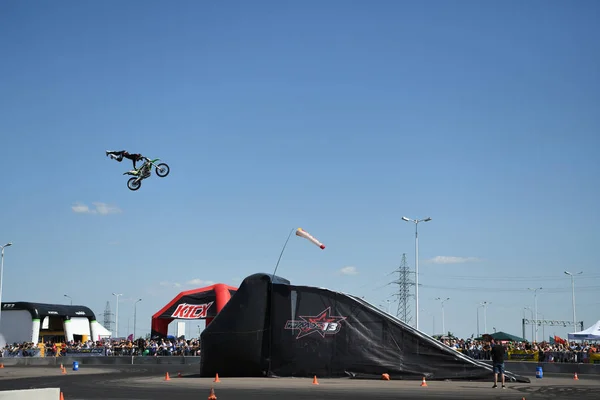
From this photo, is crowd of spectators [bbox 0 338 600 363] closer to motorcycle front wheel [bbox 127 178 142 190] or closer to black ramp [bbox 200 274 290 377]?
black ramp [bbox 200 274 290 377]

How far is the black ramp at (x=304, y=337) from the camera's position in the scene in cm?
3006

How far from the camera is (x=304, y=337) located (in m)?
30.9

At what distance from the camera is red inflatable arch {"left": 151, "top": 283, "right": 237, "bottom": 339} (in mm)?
50562

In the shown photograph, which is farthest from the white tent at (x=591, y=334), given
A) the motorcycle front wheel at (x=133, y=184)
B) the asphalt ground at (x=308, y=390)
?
the motorcycle front wheel at (x=133, y=184)

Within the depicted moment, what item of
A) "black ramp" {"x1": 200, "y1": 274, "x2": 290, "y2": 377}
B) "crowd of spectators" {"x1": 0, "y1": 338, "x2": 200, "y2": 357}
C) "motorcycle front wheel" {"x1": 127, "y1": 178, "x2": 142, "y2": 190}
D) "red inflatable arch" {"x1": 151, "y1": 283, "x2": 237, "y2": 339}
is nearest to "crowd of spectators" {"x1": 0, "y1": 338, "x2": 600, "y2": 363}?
"crowd of spectators" {"x1": 0, "y1": 338, "x2": 200, "y2": 357}

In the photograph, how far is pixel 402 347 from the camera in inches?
1179

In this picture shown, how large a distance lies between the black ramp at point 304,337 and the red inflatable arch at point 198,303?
18738 mm

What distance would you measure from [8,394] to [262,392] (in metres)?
10.4

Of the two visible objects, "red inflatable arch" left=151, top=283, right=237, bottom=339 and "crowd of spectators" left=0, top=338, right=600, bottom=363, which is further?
"red inflatable arch" left=151, top=283, right=237, bottom=339

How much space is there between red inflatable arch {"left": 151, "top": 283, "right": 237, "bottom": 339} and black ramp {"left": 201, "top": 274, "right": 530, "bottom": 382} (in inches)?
738

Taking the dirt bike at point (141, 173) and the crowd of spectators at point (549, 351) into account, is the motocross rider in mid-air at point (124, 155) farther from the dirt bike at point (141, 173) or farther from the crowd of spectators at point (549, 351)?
the crowd of spectators at point (549, 351)

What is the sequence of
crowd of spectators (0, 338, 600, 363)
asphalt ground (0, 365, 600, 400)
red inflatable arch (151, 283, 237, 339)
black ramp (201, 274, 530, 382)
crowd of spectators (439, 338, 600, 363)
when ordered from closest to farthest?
asphalt ground (0, 365, 600, 400), black ramp (201, 274, 530, 382), crowd of spectators (439, 338, 600, 363), crowd of spectators (0, 338, 600, 363), red inflatable arch (151, 283, 237, 339)

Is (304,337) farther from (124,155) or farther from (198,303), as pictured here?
(198,303)

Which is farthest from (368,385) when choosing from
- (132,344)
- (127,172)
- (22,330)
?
(22,330)
